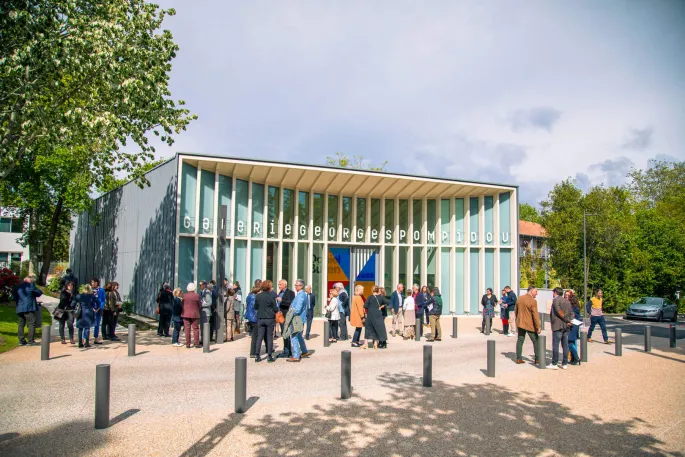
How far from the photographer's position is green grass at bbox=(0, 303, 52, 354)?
41.4ft

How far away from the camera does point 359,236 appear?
25.0m

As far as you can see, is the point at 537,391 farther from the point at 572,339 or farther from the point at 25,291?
the point at 25,291

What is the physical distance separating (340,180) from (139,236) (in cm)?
1003

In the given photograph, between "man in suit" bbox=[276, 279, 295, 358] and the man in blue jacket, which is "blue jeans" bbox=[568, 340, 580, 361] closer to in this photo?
"man in suit" bbox=[276, 279, 295, 358]

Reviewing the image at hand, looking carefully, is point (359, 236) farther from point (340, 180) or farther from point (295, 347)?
point (295, 347)

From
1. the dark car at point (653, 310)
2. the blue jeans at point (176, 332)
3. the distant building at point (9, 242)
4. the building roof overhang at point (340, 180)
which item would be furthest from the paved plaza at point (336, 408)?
the distant building at point (9, 242)

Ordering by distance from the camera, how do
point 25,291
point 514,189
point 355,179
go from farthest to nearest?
point 514,189
point 355,179
point 25,291

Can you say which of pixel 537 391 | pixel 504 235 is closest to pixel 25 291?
pixel 537 391

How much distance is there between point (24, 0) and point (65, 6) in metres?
0.91

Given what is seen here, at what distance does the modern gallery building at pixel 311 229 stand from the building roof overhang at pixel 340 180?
0.05m

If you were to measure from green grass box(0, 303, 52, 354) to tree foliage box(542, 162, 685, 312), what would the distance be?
3505 cm

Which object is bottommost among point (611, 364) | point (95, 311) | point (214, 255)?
point (611, 364)

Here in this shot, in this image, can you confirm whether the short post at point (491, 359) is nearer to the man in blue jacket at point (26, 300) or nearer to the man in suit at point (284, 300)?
the man in suit at point (284, 300)

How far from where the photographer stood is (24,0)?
11.0 metres
